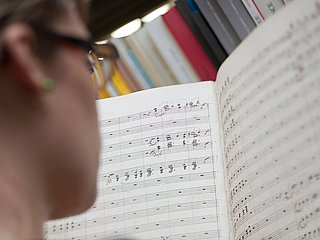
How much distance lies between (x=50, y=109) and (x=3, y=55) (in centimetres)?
7

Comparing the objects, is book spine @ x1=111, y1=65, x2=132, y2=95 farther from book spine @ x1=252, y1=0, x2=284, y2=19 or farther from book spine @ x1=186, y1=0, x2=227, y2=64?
book spine @ x1=252, y1=0, x2=284, y2=19

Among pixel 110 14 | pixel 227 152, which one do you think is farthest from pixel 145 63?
pixel 110 14

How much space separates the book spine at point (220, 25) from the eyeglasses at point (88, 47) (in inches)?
16.7

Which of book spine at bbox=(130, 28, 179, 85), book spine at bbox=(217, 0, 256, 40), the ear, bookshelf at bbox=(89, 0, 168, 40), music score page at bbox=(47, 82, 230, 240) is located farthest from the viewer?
book spine at bbox=(130, 28, 179, 85)

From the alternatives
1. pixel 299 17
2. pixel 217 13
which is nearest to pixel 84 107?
pixel 299 17

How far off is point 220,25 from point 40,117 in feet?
2.02

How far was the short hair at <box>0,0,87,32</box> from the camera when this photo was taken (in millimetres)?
565

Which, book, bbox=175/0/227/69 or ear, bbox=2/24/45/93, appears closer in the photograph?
ear, bbox=2/24/45/93

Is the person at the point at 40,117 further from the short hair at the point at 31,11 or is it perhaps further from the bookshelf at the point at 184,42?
the bookshelf at the point at 184,42

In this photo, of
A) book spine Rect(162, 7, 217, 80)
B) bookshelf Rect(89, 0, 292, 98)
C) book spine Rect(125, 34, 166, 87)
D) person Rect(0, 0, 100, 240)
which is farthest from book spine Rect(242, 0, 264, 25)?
person Rect(0, 0, 100, 240)

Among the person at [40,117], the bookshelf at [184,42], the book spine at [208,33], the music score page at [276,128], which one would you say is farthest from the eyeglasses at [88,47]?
the book spine at [208,33]

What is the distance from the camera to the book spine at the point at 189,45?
1.21m

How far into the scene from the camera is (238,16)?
113 cm

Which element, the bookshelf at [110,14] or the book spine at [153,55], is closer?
the bookshelf at [110,14]
